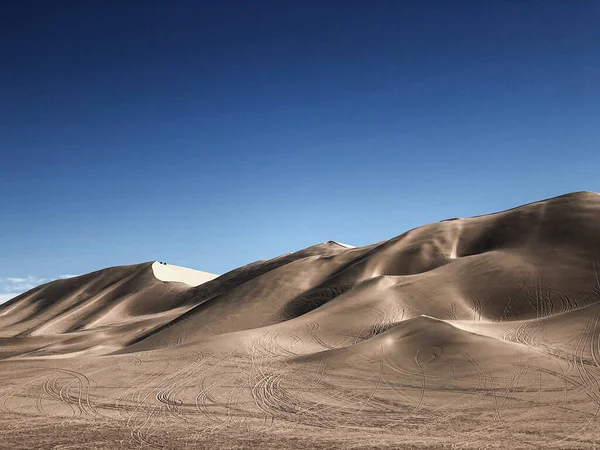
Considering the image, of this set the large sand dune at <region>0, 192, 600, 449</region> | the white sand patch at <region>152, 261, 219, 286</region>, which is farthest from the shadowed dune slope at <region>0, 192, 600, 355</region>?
the white sand patch at <region>152, 261, 219, 286</region>

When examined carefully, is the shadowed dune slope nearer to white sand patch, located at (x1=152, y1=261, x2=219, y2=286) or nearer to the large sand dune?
the large sand dune

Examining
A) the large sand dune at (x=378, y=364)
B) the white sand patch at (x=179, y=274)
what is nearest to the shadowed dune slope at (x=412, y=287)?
the large sand dune at (x=378, y=364)

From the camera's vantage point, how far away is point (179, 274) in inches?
3939

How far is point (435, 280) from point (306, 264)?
19.6 meters

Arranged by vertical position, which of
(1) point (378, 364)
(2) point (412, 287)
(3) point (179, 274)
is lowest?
(1) point (378, 364)

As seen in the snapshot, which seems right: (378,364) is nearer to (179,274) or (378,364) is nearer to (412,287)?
(412,287)

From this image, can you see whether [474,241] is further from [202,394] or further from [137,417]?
[137,417]

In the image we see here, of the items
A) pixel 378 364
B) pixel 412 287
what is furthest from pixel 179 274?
pixel 378 364

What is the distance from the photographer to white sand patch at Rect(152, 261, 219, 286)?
87.5 metres

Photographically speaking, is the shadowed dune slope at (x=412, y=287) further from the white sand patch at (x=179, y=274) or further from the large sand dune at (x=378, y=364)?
the white sand patch at (x=179, y=274)

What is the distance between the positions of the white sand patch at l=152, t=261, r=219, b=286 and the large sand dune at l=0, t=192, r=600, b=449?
37.2 meters

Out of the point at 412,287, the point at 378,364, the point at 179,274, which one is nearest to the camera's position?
the point at 378,364

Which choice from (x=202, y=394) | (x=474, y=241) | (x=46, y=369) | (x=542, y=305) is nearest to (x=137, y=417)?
(x=202, y=394)

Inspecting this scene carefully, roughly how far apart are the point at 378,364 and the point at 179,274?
82.5m
